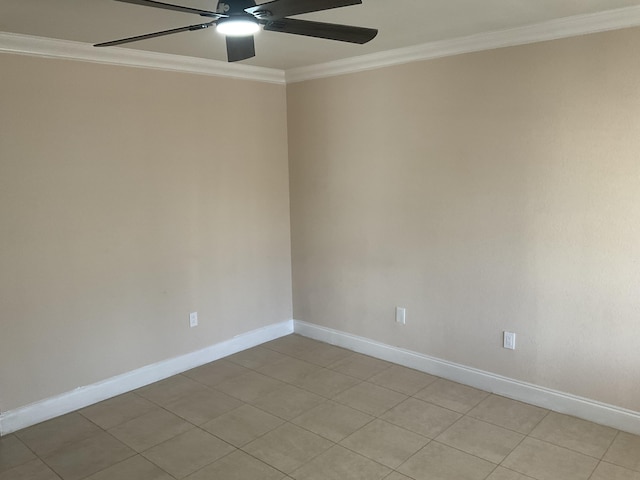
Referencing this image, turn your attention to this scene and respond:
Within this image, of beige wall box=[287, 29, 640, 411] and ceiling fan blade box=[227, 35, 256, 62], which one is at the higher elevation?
ceiling fan blade box=[227, 35, 256, 62]

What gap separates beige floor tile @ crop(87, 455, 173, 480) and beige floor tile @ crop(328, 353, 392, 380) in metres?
1.62

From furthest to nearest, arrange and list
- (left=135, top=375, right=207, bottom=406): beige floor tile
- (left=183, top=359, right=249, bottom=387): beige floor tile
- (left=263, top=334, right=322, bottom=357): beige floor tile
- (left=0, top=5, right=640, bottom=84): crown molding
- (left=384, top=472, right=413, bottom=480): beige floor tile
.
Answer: (left=263, top=334, right=322, bottom=357): beige floor tile
(left=183, top=359, right=249, bottom=387): beige floor tile
(left=135, top=375, right=207, bottom=406): beige floor tile
(left=0, top=5, right=640, bottom=84): crown molding
(left=384, top=472, right=413, bottom=480): beige floor tile

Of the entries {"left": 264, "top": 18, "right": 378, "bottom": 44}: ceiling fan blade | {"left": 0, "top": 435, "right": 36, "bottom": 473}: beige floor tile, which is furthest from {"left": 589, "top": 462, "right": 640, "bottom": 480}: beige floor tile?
{"left": 0, "top": 435, "right": 36, "bottom": 473}: beige floor tile

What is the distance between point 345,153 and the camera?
13.6ft

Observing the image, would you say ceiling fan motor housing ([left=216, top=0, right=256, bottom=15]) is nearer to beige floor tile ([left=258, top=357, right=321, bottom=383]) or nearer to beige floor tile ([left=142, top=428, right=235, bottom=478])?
beige floor tile ([left=142, top=428, right=235, bottom=478])

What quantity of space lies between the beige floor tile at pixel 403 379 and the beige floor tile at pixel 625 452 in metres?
1.21


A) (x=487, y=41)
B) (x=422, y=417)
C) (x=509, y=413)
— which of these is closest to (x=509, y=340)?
(x=509, y=413)

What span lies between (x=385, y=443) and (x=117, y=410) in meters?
1.80

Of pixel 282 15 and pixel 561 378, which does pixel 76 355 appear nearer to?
pixel 282 15

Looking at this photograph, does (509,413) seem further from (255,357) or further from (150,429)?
(150,429)

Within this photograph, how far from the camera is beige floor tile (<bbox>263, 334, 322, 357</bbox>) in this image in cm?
435

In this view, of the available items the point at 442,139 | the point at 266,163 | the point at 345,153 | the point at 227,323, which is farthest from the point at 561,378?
the point at 266,163

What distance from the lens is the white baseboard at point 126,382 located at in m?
3.14

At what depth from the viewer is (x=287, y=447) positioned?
2887mm
